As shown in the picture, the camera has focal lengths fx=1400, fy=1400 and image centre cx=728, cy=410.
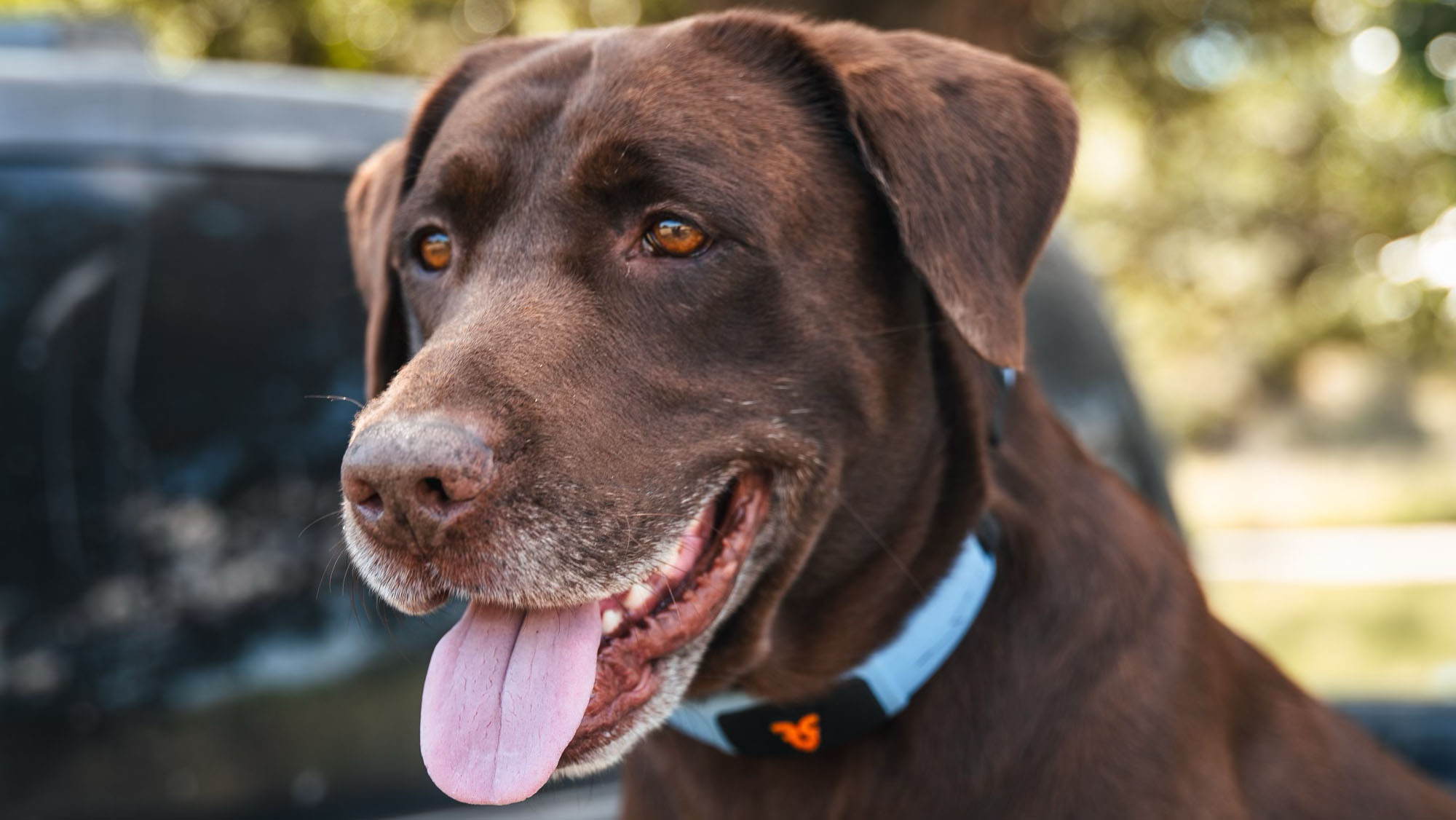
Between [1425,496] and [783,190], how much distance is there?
1960 centimetres

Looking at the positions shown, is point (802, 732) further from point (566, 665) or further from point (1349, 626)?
point (1349, 626)

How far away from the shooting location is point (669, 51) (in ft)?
7.59

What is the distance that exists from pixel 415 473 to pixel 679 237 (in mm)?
610

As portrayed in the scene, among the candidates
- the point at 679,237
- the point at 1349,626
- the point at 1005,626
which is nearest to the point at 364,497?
the point at 679,237

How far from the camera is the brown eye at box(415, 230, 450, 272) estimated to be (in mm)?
2398

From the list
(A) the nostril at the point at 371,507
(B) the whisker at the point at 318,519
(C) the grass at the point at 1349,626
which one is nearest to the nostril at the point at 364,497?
(A) the nostril at the point at 371,507

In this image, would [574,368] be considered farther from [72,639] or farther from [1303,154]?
[1303,154]

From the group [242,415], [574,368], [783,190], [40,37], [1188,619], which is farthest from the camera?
[40,37]

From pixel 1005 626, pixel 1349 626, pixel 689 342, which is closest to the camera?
pixel 689 342

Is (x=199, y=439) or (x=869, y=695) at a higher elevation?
(x=869, y=695)

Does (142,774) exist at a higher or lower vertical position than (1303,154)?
higher

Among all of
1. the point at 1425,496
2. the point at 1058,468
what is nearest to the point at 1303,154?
the point at 1425,496

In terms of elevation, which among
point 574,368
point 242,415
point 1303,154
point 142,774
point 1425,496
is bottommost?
point 1425,496

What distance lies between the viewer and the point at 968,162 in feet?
7.21
